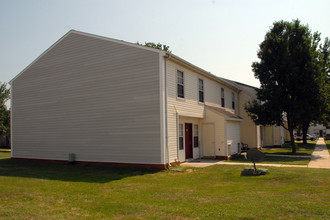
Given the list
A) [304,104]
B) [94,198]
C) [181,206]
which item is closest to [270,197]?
[181,206]

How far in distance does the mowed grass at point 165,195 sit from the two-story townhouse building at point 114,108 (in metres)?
2.12

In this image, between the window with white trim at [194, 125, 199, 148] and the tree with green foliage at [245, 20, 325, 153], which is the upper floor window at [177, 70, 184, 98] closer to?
the window with white trim at [194, 125, 199, 148]

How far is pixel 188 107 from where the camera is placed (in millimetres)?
15227

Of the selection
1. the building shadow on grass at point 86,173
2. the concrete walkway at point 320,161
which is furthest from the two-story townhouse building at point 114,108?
the concrete walkway at point 320,161

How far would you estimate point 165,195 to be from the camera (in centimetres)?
775

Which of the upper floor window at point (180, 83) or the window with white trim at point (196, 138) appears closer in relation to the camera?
the upper floor window at point (180, 83)

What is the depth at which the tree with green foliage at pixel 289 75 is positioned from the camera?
18844 mm

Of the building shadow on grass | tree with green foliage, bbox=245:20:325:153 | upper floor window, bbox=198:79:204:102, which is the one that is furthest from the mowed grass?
tree with green foliage, bbox=245:20:325:153

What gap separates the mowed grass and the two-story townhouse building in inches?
83.5

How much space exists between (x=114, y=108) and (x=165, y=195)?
7.08 m

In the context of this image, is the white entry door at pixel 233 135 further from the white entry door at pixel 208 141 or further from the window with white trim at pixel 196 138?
the window with white trim at pixel 196 138

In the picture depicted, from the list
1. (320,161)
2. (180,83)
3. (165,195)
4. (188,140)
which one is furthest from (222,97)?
(165,195)

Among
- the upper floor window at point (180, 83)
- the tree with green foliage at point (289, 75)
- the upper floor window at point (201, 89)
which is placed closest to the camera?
the upper floor window at point (180, 83)

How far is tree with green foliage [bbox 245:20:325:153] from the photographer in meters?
18.8
